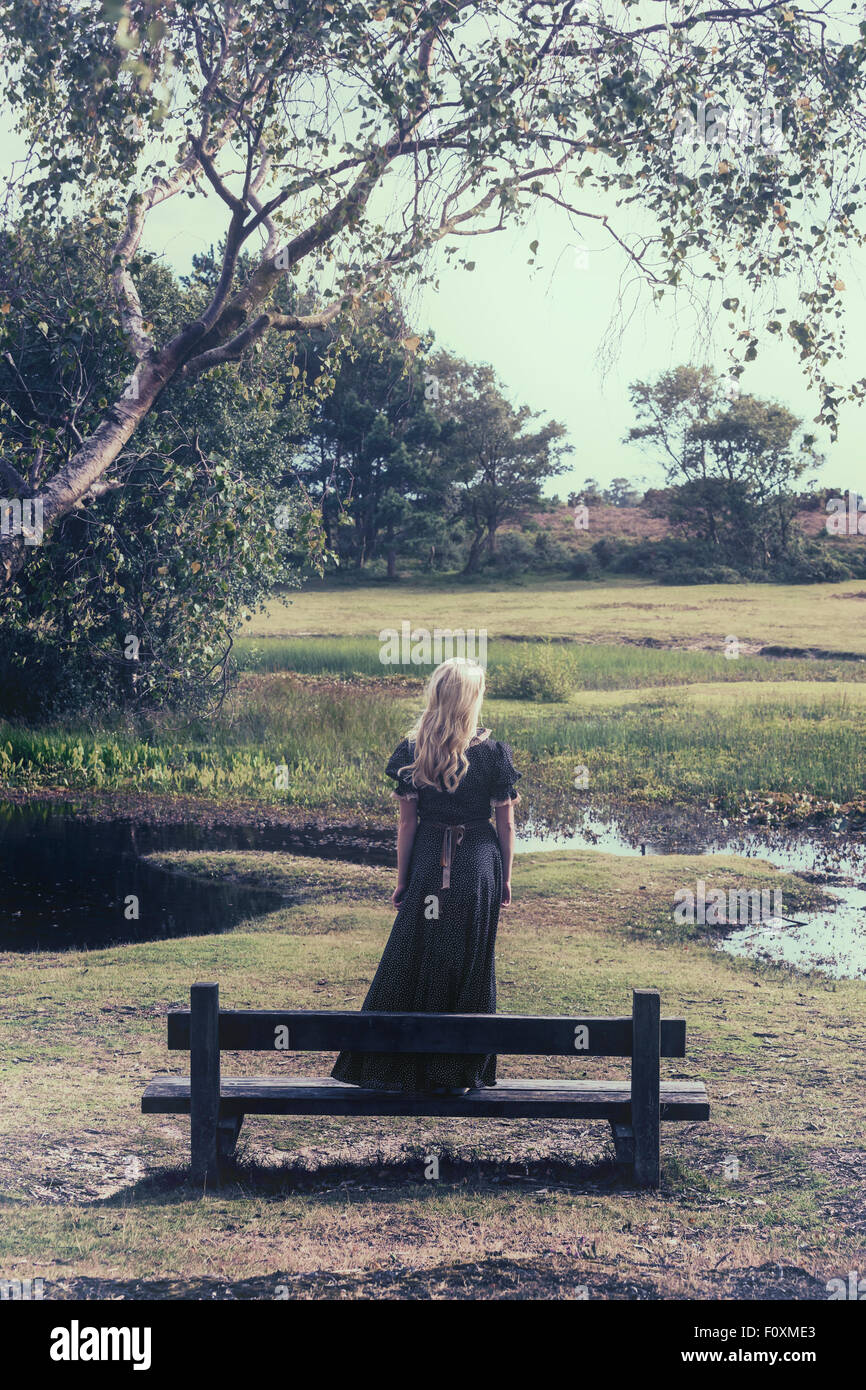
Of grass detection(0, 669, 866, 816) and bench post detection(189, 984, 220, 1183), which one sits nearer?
bench post detection(189, 984, 220, 1183)

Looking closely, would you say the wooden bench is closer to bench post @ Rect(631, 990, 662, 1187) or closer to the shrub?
bench post @ Rect(631, 990, 662, 1187)

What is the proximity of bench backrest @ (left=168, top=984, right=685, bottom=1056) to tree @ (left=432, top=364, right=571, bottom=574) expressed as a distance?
42974mm

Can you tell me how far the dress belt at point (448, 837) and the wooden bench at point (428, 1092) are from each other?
69 centimetres

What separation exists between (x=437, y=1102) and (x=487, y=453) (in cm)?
4487

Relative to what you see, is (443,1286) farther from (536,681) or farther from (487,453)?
(487,453)

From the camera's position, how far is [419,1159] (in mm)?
5383

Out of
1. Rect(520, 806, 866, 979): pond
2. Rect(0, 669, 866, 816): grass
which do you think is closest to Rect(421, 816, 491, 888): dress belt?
Rect(520, 806, 866, 979): pond

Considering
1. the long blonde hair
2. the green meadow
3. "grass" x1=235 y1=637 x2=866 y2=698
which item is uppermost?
the long blonde hair

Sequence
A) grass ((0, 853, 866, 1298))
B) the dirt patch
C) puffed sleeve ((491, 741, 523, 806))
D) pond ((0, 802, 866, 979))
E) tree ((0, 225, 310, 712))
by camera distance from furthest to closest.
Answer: tree ((0, 225, 310, 712)), pond ((0, 802, 866, 979)), puffed sleeve ((491, 741, 523, 806)), grass ((0, 853, 866, 1298)), the dirt patch

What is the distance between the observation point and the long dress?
5.24 meters

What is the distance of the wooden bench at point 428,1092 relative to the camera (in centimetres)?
477

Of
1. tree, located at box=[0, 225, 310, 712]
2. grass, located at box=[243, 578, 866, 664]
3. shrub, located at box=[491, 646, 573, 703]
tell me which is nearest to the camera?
tree, located at box=[0, 225, 310, 712]

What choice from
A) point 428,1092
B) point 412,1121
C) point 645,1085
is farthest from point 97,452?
point 645,1085
